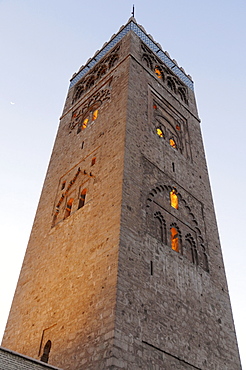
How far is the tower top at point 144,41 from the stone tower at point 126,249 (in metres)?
1.75

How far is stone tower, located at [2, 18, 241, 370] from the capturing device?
7.60 m

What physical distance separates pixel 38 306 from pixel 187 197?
5247 mm

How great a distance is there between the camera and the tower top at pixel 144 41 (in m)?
15.9

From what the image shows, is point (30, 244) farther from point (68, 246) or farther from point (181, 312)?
point (181, 312)

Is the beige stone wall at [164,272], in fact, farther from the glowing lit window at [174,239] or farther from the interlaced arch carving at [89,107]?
the interlaced arch carving at [89,107]

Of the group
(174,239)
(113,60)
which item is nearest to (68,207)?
(174,239)

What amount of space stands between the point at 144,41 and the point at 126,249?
1065cm

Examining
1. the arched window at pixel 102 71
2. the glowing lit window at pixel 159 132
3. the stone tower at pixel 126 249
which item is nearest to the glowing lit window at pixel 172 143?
the stone tower at pixel 126 249

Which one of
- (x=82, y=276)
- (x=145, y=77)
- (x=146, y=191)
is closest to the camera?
(x=82, y=276)

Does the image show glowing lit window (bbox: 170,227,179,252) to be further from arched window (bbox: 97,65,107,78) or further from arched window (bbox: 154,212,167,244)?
arched window (bbox: 97,65,107,78)

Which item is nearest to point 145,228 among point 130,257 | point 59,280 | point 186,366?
point 130,257

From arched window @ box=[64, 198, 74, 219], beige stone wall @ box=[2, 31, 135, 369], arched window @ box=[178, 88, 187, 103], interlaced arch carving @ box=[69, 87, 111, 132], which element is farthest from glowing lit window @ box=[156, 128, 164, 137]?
arched window @ box=[178, 88, 187, 103]

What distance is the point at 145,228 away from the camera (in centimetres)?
914

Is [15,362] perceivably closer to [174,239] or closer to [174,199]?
[174,239]
